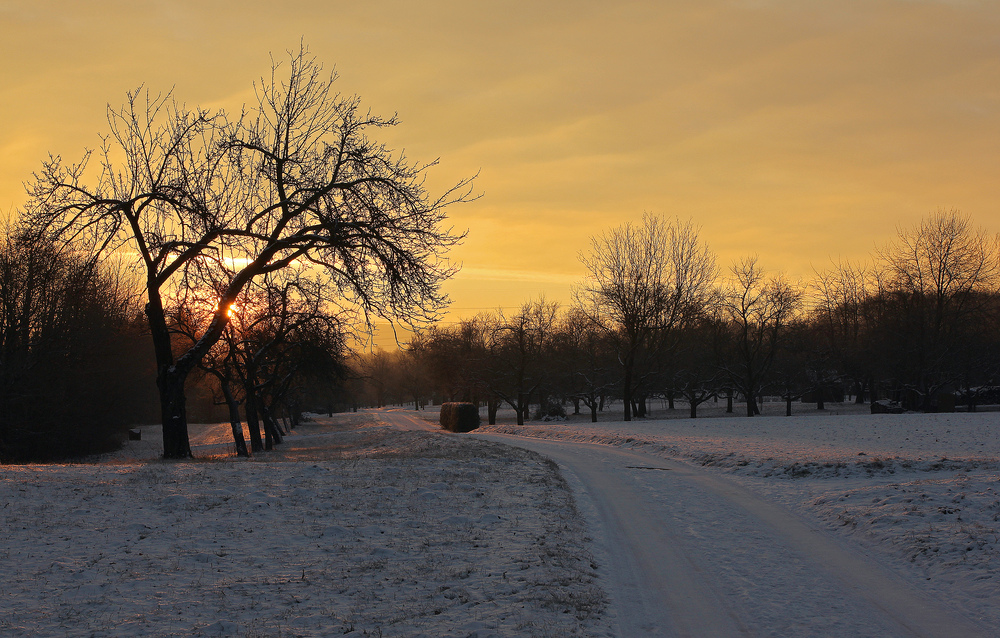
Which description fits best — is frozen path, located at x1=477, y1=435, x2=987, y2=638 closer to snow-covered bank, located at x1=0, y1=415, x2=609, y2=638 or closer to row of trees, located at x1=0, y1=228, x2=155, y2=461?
snow-covered bank, located at x1=0, y1=415, x2=609, y2=638

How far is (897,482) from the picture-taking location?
13.3 metres

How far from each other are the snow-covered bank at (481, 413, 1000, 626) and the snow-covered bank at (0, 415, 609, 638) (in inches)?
174

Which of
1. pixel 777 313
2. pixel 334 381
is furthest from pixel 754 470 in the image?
pixel 777 313

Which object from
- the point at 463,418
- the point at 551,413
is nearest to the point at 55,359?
the point at 463,418

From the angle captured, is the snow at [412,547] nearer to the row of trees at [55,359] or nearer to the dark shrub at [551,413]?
the row of trees at [55,359]

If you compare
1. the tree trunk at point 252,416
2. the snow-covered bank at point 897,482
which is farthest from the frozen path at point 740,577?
the tree trunk at point 252,416

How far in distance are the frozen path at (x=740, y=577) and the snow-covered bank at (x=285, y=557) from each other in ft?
1.85

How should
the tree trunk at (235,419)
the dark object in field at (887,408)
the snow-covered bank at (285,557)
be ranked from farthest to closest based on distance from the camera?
the dark object in field at (887,408)
the tree trunk at (235,419)
the snow-covered bank at (285,557)

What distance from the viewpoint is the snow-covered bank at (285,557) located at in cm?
592

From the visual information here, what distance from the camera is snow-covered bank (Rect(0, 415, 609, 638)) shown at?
5.92 meters

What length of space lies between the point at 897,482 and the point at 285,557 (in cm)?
1259

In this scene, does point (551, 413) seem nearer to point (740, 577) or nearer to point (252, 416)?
point (252, 416)

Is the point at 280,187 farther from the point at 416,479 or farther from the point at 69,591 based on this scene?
the point at 69,591

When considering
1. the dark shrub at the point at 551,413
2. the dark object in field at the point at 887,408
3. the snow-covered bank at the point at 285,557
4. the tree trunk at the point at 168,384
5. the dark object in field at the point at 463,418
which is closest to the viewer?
the snow-covered bank at the point at 285,557
